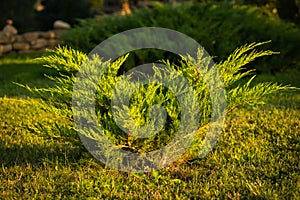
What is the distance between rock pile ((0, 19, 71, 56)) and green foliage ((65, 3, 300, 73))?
115 inches

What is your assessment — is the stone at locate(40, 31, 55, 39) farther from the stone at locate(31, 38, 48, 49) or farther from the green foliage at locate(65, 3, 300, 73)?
the green foliage at locate(65, 3, 300, 73)

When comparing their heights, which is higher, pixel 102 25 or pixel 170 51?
pixel 102 25

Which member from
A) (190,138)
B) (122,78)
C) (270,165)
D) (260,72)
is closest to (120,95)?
(122,78)

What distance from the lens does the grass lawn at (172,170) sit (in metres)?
2.83

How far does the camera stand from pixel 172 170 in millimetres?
3227

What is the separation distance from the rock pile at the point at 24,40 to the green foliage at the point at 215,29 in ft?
9.58

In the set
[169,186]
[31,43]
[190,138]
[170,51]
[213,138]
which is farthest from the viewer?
[31,43]

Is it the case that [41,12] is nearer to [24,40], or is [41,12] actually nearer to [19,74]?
[24,40]

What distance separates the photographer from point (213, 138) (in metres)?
3.40

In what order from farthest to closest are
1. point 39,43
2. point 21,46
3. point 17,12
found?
point 17,12 → point 39,43 → point 21,46

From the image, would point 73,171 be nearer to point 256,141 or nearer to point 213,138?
point 213,138

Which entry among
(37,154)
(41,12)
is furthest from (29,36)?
(37,154)

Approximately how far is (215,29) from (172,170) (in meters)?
5.18

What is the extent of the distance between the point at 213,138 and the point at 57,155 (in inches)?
54.6
